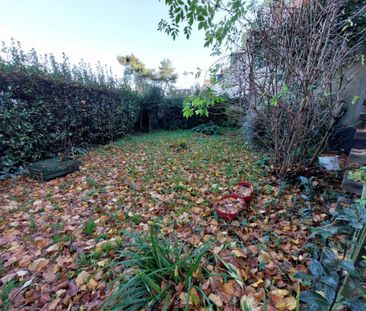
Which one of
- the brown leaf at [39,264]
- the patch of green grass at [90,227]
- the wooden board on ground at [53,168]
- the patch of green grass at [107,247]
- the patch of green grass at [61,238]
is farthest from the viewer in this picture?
the wooden board on ground at [53,168]

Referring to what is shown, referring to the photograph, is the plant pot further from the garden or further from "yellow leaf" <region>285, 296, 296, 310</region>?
"yellow leaf" <region>285, 296, 296, 310</region>

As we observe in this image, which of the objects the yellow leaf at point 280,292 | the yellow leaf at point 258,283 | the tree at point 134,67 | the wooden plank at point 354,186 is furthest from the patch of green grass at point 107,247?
the tree at point 134,67

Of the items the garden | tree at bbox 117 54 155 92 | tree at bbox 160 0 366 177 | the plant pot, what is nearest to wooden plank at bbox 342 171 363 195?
the garden

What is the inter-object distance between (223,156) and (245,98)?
5.44 ft

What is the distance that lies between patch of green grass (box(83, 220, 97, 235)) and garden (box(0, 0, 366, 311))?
0.01 meters

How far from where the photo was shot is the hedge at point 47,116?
3291 mm

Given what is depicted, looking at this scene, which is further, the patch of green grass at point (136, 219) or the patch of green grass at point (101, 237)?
the patch of green grass at point (136, 219)

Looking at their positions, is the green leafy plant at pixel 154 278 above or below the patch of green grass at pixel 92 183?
above

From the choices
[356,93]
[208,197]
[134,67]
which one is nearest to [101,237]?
[208,197]

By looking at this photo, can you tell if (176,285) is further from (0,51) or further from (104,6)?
(104,6)

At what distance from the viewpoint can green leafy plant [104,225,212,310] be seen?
1039mm

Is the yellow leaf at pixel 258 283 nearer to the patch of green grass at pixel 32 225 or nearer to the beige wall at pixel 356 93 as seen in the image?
the patch of green grass at pixel 32 225

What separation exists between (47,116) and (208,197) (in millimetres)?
4043

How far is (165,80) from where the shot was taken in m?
18.4
